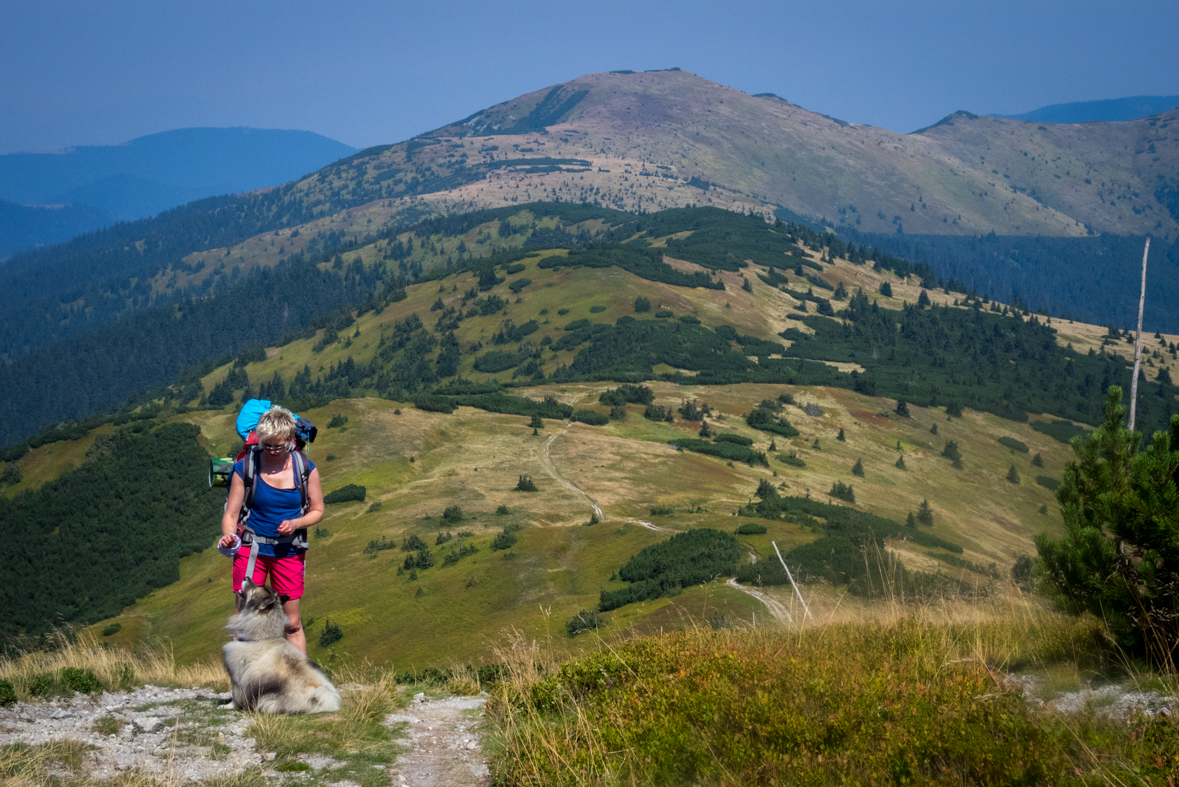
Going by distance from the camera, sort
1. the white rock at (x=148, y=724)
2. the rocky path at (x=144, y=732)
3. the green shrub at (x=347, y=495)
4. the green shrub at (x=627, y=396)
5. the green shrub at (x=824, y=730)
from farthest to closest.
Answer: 1. the green shrub at (x=627, y=396)
2. the green shrub at (x=347, y=495)
3. the white rock at (x=148, y=724)
4. the rocky path at (x=144, y=732)
5. the green shrub at (x=824, y=730)

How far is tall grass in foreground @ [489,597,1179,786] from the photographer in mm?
4930

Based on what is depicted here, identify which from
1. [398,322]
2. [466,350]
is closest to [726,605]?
[466,350]

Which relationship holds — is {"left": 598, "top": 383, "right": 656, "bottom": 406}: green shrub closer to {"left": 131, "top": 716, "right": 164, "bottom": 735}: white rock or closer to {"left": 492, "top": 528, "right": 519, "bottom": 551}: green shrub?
{"left": 492, "top": 528, "right": 519, "bottom": 551}: green shrub

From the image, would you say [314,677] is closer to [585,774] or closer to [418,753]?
[418,753]

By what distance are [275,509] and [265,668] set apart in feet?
4.87

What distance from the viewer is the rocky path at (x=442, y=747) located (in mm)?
6426

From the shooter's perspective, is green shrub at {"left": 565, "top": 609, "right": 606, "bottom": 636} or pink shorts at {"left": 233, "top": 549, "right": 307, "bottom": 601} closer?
pink shorts at {"left": 233, "top": 549, "right": 307, "bottom": 601}

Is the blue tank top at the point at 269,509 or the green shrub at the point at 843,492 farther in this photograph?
the green shrub at the point at 843,492

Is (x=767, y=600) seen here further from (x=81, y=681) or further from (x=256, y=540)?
(x=81, y=681)

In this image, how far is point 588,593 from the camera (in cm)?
3391

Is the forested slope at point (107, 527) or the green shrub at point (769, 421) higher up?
the green shrub at point (769, 421)

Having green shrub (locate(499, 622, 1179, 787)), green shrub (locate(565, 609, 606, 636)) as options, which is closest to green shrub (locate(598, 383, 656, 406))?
green shrub (locate(565, 609, 606, 636))

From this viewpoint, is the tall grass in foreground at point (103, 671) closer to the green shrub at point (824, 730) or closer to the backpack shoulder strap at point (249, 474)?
the backpack shoulder strap at point (249, 474)

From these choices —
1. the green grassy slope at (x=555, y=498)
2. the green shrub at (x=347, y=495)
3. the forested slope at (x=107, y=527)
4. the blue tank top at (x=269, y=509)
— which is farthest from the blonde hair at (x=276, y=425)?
the forested slope at (x=107, y=527)
